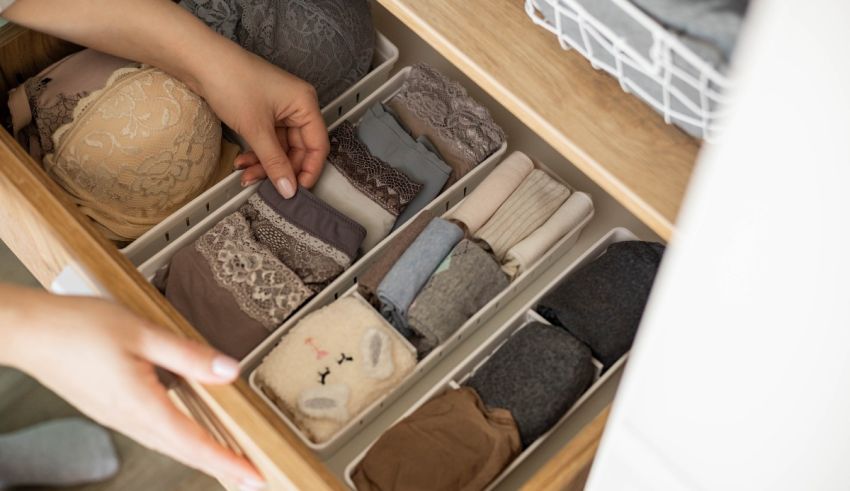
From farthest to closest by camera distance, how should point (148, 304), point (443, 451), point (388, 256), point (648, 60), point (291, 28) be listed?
point (291, 28) < point (388, 256) < point (443, 451) < point (148, 304) < point (648, 60)

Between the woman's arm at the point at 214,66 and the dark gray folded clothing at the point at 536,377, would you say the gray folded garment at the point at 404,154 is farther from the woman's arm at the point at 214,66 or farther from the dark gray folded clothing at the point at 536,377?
the dark gray folded clothing at the point at 536,377

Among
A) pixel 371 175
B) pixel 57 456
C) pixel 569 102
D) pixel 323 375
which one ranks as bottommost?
pixel 57 456

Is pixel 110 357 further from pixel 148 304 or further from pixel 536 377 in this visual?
pixel 536 377

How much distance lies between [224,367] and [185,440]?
0.06 m

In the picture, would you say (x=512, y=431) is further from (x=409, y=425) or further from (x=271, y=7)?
(x=271, y=7)

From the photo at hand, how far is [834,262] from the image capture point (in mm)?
307

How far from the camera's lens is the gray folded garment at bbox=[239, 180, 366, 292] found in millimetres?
954

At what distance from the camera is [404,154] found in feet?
3.40

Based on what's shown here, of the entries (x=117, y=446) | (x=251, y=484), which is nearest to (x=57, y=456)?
(x=117, y=446)

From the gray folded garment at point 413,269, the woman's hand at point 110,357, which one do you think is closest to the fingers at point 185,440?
the woman's hand at point 110,357

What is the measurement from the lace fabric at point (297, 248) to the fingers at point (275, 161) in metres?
0.03

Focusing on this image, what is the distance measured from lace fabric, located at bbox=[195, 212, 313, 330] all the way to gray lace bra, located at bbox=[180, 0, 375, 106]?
227 mm

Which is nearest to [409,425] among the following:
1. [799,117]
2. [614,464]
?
[614,464]

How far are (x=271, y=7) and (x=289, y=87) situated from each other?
15cm
